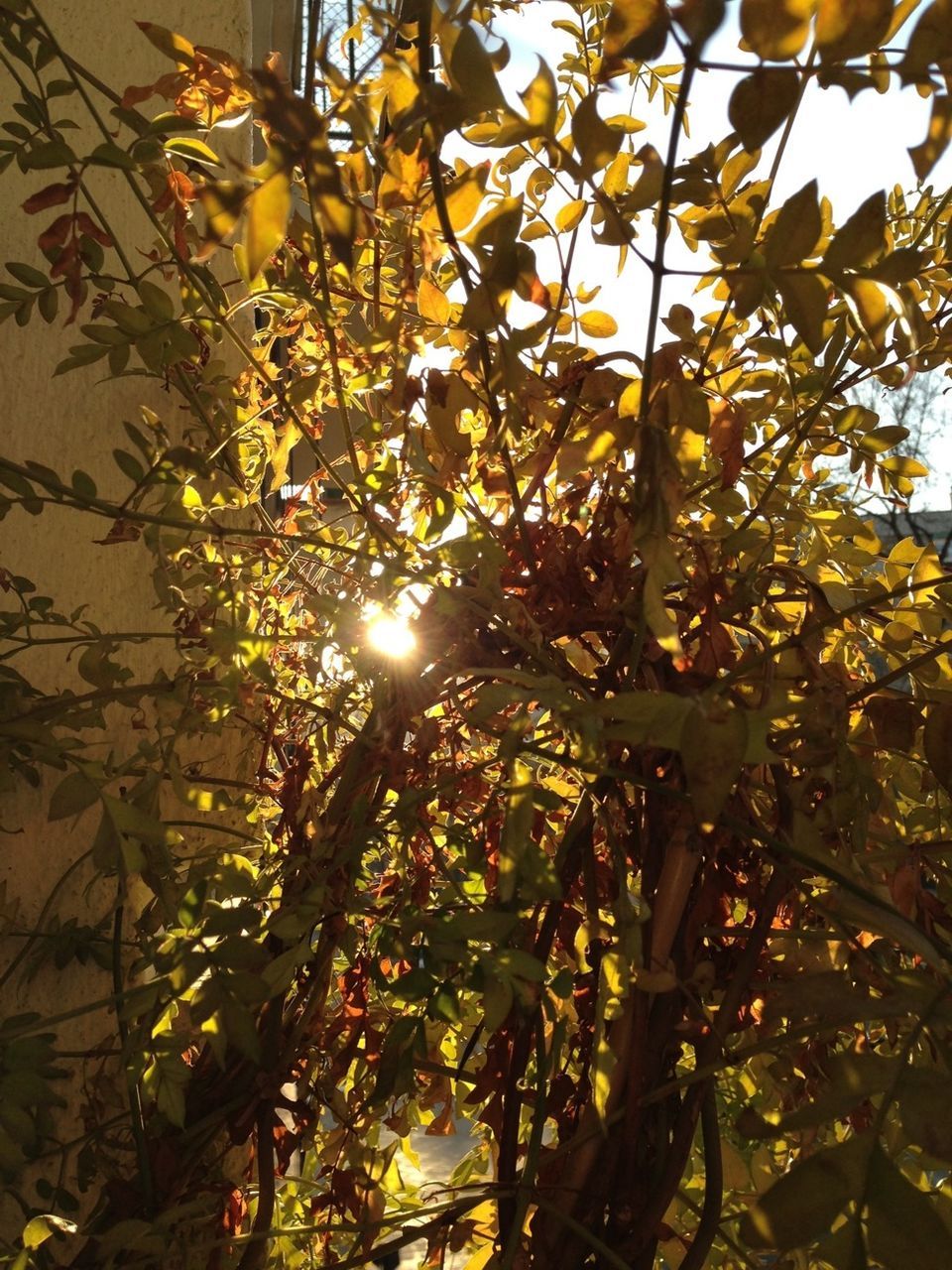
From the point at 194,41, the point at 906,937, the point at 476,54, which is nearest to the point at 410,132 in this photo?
the point at 476,54

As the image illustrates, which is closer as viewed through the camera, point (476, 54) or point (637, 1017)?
point (476, 54)

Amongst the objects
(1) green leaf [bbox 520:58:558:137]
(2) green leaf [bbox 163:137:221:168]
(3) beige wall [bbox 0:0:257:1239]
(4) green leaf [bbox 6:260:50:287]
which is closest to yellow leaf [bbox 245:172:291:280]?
(1) green leaf [bbox 520:58:558:137]

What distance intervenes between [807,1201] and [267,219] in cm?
33

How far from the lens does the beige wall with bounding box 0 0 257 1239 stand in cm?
83

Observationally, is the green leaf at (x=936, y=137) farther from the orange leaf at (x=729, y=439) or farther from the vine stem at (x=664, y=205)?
the orange leaf at (x=729, y=439)

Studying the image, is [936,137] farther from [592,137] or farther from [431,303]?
[431,303]

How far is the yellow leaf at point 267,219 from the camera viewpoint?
35 centimetres

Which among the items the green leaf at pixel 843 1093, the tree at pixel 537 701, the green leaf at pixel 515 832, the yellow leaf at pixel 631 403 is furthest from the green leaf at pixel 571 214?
the green leaf at pixel 843 1093

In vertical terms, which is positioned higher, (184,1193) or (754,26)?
(754,26)

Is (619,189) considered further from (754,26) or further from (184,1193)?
(184,1193)

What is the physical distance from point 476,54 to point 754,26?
0.31ft

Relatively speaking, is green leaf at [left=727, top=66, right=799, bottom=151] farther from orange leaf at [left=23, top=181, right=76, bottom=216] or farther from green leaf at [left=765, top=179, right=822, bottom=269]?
orange leaf at [left=23, top=181, right=76, bottom=216]

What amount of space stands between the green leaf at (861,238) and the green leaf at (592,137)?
3.9 inches

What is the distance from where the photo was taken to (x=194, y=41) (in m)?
1.02
